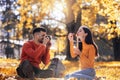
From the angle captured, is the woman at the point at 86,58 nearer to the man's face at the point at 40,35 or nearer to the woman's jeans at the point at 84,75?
the woman's jeans at the point at 84,75

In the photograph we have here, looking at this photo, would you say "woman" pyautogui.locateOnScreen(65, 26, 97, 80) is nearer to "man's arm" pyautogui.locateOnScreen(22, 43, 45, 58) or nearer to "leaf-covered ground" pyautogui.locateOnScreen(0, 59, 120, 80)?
"man's arm" pyautogui.locateOnScreen(22, 43, 45, 58)

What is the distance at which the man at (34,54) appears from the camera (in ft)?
28.5

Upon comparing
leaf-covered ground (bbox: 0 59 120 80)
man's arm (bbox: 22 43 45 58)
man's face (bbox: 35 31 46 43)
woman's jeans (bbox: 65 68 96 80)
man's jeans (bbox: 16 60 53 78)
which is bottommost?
leaf-covered ground (bbox: 0 59 120 80)

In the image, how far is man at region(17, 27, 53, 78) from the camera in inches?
341

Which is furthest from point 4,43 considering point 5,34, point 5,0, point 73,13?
point 73,13

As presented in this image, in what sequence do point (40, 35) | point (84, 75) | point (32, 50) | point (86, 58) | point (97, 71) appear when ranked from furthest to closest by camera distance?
point (97, 71)
point (40, 35)
point (32, 50)
point (86, 58)
point (84, 75)

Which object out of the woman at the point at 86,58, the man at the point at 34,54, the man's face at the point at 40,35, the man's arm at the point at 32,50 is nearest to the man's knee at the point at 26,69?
the man at the point at 34,54

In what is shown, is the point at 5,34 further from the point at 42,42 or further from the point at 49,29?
the point at 42,42

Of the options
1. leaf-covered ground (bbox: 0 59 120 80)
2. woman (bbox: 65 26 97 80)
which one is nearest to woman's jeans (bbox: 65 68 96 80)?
woman (bbox: 65 26 97 80)

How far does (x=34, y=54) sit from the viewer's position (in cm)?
863

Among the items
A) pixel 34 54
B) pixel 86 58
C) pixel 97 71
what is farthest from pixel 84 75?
pixel 97 71

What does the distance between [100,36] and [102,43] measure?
552cm

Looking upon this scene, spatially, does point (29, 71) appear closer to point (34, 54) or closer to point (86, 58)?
point (34, 54)

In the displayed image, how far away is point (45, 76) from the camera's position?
30.5 ft
